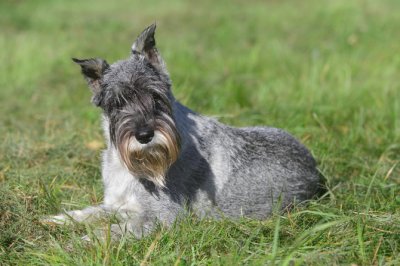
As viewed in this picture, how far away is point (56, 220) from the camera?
5305mm

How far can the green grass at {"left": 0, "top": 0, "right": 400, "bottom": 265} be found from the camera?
4656mm

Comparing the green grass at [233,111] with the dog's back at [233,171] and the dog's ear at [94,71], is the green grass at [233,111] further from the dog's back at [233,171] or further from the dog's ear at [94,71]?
the dog's ear at [94,71]

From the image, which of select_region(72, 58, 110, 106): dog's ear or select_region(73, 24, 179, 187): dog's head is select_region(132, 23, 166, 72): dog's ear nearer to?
select_region(73, 24, 179, 187): dog's head

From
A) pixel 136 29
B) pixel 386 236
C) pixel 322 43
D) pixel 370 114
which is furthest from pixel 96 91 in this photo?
pixel 136 29

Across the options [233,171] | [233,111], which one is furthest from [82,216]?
[233,111]

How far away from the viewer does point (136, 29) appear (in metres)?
14.7

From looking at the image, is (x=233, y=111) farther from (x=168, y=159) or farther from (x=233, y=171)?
(x=168, y=159)

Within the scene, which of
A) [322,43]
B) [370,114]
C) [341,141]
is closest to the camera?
[341,141]

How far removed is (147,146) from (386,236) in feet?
7.07

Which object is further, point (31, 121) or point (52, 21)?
point (52, 21)

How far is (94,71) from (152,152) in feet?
3.46

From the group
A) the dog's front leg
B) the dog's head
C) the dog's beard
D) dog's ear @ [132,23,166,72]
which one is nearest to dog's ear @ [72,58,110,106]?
the dog's head

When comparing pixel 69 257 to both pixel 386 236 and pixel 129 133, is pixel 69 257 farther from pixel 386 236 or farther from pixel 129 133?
pixel 386 236

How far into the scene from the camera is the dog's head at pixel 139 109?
4.84 metres
